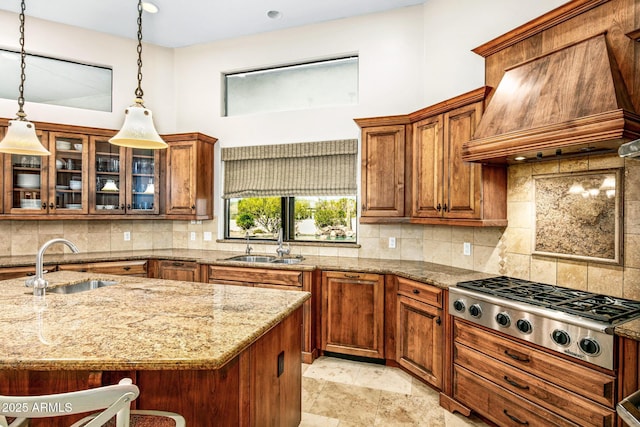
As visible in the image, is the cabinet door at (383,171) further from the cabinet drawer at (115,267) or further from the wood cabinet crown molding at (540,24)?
the cabinet drawer at (115,267)

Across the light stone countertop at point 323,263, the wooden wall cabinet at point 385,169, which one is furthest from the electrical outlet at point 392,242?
the wooden wall cabinet at point 385,169

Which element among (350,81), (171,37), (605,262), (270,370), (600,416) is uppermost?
(171,37)

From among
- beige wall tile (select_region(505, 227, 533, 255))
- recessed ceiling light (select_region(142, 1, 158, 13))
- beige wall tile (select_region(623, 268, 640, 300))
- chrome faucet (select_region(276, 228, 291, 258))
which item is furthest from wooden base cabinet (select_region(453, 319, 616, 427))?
recessed ceiling light (select_region(142, 1, 158, 13))

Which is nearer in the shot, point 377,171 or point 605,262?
point 605,262

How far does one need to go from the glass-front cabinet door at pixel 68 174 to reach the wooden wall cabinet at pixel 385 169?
3.14 meters

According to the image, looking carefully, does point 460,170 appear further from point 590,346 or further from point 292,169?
point 292,169

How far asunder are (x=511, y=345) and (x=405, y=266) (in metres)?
1.29

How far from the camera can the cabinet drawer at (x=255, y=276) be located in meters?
3.36

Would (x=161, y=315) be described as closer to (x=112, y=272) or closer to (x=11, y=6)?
(x=112, y=272)

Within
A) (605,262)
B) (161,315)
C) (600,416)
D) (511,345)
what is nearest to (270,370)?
(161,315)

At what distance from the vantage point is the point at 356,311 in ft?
10.6

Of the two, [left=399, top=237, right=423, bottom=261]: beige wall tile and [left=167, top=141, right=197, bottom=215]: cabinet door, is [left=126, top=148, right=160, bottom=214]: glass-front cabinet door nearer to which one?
[left=167, top=141, right=197, bottom=215]: cabinet door

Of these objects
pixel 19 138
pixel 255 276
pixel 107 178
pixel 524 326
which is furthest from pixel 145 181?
pixel 524 326

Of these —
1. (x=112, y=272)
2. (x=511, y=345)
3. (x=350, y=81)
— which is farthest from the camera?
(x=350, y=81)
